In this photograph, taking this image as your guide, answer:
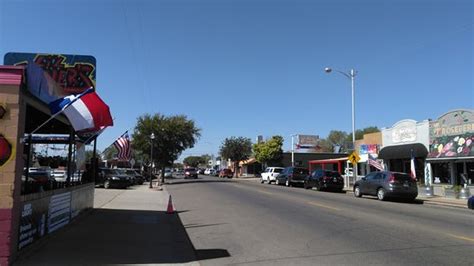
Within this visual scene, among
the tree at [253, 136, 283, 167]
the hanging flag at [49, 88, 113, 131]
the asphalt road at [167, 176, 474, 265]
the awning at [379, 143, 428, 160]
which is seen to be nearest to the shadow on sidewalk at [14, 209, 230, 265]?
the asphalt road at [167, 176, 474, 265]

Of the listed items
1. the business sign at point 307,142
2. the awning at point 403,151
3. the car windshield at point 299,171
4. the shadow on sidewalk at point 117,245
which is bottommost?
the shadow on sidewalk at point 117,245

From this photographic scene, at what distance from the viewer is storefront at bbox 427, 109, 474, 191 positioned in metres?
31.1

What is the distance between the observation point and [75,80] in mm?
17047

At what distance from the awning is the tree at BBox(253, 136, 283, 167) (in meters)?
40.0

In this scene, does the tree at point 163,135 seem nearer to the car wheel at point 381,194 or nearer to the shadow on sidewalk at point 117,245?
the car wheel at point 381,194

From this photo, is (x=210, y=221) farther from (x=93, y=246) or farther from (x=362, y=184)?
(x=362, y=184)

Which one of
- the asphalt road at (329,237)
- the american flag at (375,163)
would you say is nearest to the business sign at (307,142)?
the american flag at (375,163)

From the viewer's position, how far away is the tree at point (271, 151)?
80.4 meters

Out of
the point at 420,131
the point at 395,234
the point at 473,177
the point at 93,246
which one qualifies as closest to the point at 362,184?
the point at 473,177

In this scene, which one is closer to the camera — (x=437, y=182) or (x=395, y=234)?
(x=395, y=234)

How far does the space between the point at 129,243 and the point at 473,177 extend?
2645 cm

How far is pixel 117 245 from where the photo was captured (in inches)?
415

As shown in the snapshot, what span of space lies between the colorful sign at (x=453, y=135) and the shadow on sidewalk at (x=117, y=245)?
22251 mm

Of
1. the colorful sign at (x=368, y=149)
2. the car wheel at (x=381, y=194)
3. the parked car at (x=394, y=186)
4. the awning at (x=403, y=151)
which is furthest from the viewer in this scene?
the colorful sign at (x=368, y=149)
